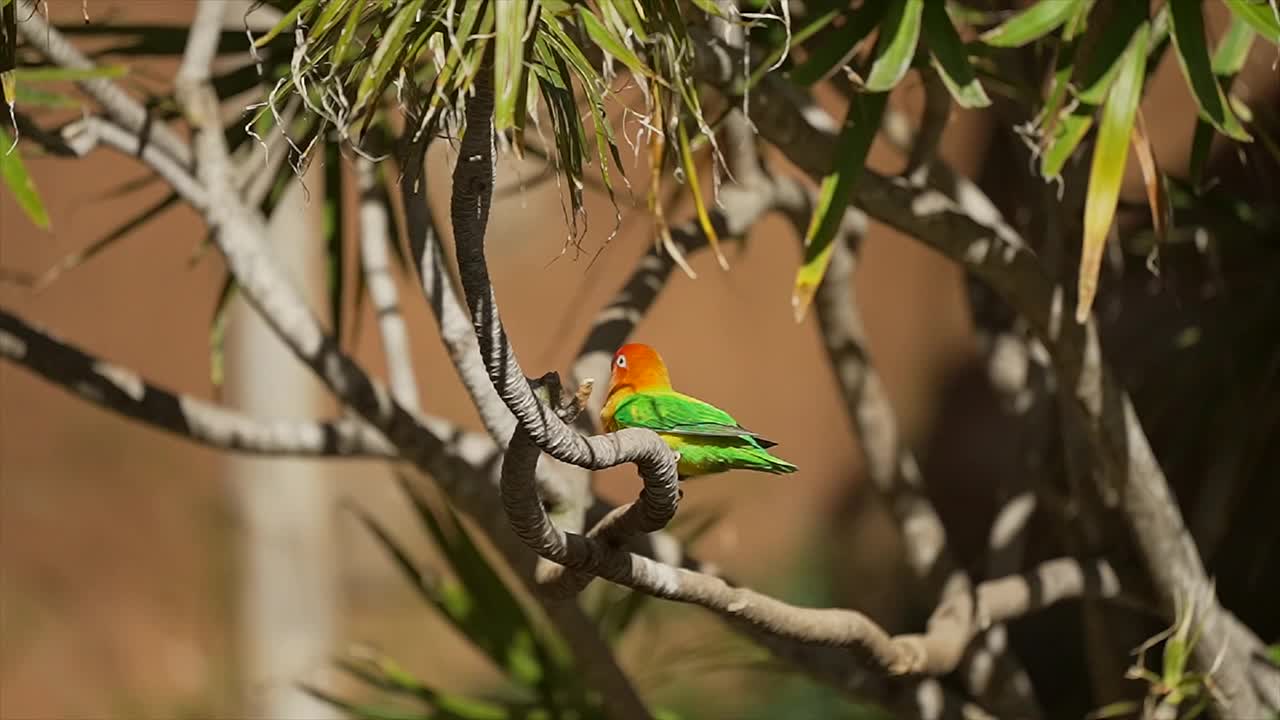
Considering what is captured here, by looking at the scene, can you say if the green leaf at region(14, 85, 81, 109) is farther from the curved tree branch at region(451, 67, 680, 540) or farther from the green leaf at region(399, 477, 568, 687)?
the curved tree branch at region(451, 67, 680, 540)

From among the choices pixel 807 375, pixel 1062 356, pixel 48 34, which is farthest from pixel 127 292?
pixel 1062 356

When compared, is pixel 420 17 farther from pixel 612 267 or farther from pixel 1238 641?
pixel 612 267

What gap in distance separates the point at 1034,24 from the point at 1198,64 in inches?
5.6

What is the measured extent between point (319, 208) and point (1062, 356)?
3033 mm

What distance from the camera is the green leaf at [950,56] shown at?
1175 mm

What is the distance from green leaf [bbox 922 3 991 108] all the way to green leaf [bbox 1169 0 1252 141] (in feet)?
0.57

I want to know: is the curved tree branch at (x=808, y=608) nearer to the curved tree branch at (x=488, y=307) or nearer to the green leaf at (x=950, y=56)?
the curved tree branch at (x=488, y=307)

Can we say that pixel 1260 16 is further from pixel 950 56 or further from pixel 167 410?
pixel 167 410

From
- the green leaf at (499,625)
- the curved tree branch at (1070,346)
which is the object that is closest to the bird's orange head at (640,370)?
the curved tree branch at (1070,346)

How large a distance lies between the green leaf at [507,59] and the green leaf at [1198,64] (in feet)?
2.29

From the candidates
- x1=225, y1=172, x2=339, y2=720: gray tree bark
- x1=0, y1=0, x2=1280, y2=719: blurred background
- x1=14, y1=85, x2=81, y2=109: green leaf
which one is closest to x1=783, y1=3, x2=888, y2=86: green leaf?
x1=14, y1=85, x2=81, y2=109: green leaf

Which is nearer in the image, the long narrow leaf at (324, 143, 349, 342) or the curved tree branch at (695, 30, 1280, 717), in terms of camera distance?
the curved tree branch at (695, 30, 1280, 717)

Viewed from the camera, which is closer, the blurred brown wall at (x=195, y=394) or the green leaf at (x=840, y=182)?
the green leaf at (x=840, y=182)

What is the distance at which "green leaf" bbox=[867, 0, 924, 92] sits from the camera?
1151mm
